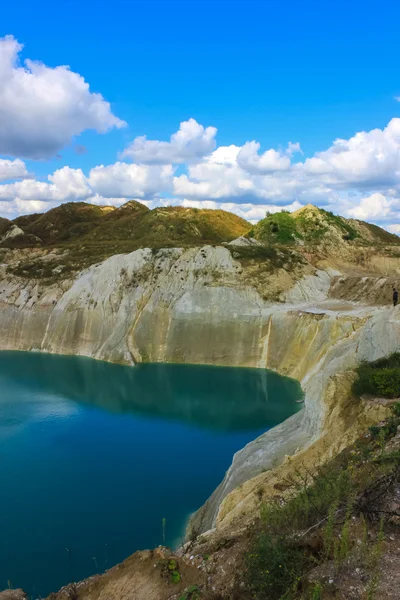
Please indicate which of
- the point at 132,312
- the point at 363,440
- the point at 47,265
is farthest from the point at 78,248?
the point at 363,440

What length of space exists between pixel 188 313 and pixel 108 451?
18428 mm

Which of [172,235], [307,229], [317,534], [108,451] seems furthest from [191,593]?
[172,235]

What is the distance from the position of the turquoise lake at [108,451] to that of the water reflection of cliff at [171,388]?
8 centimetres

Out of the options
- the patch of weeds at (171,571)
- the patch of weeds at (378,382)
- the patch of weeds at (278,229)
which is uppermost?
the patch of weeds at (278,229)

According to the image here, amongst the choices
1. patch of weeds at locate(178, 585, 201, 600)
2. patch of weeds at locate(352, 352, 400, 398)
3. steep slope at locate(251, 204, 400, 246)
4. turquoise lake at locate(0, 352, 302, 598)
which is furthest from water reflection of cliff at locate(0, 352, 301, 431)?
steep slope at locate(251, 204, 400, 246)

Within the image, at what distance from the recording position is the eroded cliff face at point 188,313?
109ft

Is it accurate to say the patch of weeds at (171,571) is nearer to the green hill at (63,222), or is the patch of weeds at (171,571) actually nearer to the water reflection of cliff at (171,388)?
the water reflection of cliff at (171,388)

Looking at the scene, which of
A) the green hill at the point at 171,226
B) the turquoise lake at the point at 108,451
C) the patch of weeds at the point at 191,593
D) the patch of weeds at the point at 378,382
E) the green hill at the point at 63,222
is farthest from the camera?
the green hill at the point at 63,222

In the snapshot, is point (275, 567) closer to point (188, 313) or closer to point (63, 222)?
point (188, 313)

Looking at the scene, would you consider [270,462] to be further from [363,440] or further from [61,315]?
[61,315]

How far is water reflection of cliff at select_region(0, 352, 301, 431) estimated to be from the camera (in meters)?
25.2

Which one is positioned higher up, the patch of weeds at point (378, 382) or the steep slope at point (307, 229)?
the steep slope at point (307, 229)

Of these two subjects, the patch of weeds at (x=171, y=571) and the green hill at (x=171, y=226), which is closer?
the patch of weeds at (x=171, y=571)

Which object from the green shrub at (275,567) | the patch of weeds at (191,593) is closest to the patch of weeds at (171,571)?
the patch of weeds at (191,593)
